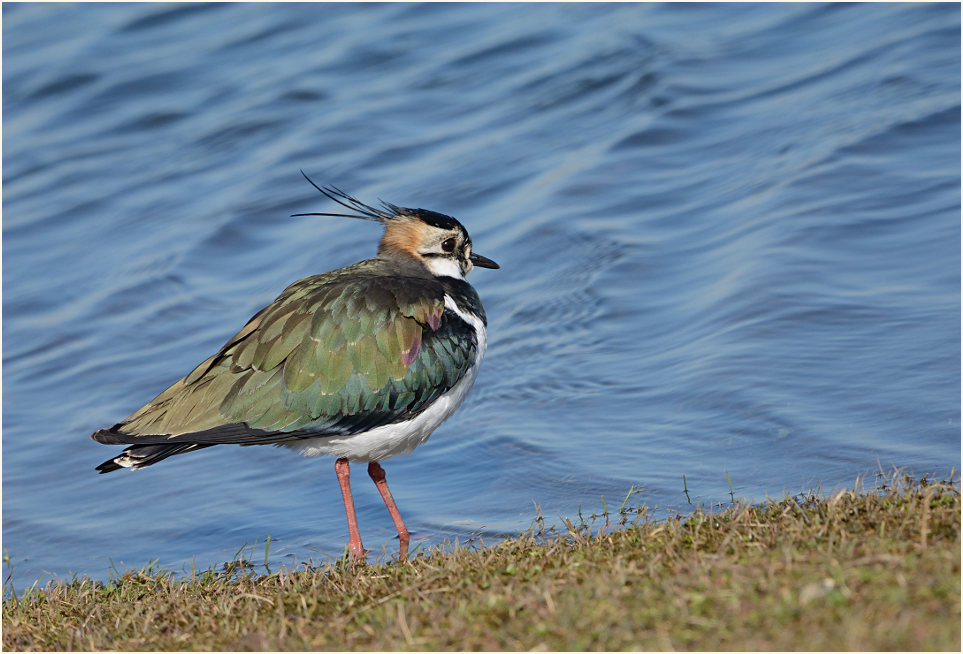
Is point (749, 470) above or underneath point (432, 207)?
underneath

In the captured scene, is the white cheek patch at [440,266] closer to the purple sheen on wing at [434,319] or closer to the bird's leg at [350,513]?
the purple sheen on wing at [434,319]

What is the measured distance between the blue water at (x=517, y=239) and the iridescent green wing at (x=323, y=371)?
0.88 m

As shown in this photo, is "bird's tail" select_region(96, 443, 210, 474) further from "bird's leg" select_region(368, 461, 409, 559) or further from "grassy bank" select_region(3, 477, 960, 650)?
"bird's leg" select_region(368, 461, 409, 559)

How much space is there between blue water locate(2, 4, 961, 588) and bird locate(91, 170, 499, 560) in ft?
2.50

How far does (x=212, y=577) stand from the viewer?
538 cm

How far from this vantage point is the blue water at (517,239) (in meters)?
7.08

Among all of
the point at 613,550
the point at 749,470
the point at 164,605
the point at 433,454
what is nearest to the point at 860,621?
the point at 613,550

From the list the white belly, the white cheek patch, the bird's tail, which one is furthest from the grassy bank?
the white cheek patch

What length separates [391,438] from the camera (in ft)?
19.5

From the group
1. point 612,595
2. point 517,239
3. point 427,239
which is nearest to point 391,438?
point 427,239

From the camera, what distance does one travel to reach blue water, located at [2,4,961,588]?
7.08m

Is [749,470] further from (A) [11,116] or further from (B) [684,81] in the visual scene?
(A) [11,116]

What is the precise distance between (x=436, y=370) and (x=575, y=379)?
254 centimetres

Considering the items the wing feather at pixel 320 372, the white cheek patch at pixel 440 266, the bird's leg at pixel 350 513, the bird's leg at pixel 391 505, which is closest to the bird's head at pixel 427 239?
the white cheek patch at pixel 440 266
